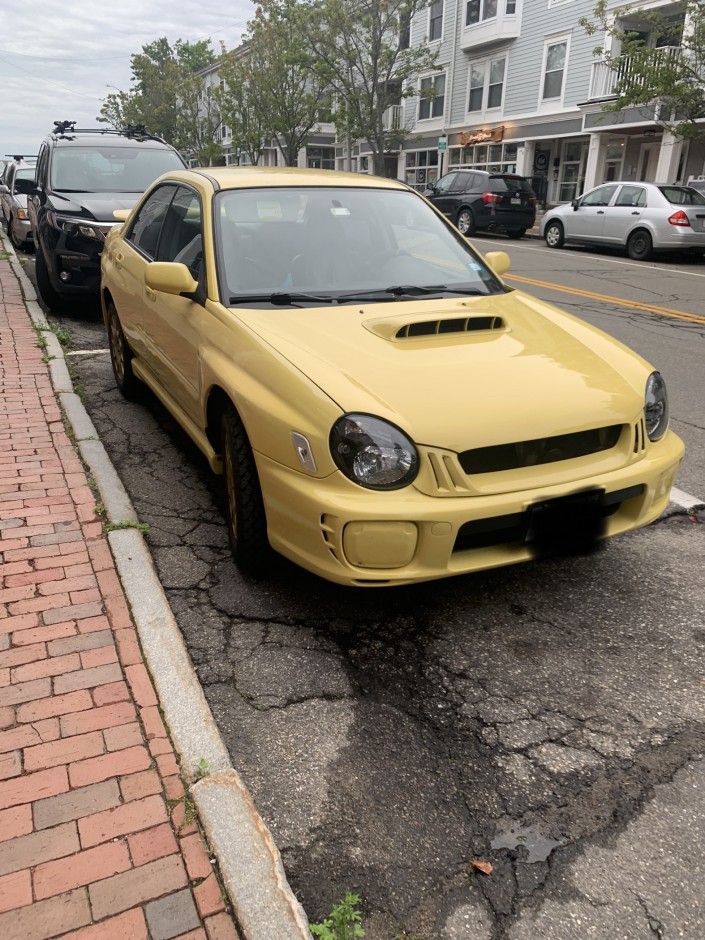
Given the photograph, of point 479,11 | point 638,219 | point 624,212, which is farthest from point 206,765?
point 479,11

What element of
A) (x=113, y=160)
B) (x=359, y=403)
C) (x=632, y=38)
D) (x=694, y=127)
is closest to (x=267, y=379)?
(x=359, y=403)

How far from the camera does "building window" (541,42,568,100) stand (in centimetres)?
2677

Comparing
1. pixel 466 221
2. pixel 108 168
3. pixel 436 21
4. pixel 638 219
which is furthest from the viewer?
pixel 436 21

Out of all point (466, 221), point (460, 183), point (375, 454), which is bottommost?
point (466, 221)

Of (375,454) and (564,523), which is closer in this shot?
(375,454)

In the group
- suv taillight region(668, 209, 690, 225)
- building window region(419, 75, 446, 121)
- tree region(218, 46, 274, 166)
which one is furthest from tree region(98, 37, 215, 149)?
suv taillight region(668, 209, 690, 225)

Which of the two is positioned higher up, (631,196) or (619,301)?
(631,196)

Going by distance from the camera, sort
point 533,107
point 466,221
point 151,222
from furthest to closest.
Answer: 1. point 533,107
2. point 466,221
3. point 151,222

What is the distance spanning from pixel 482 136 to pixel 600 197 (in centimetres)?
1460

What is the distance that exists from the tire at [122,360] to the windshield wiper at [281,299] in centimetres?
227

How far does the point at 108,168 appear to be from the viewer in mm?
9023

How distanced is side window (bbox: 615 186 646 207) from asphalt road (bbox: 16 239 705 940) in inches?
569

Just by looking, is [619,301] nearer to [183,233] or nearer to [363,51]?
[183,233]

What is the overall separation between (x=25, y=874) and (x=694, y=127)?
62.6 feet
